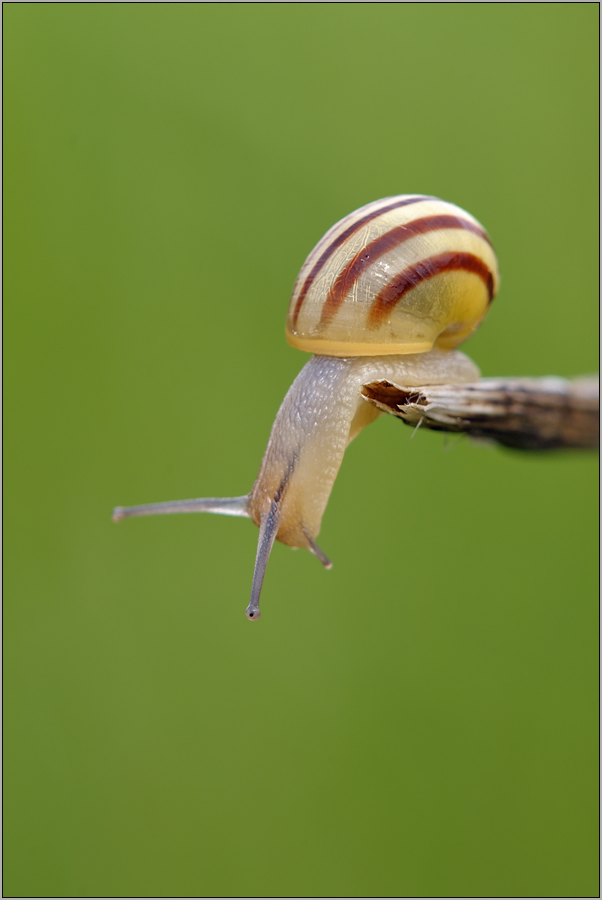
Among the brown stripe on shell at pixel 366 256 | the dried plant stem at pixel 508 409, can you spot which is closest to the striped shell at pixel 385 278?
the brown stripe on shell at pixel 366 256

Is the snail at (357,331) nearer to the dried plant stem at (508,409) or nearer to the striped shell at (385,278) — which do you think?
the striped shell at (385,278)

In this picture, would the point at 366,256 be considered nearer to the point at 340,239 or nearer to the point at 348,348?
the point at 340,239

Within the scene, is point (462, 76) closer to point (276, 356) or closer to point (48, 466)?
point (276, 356)

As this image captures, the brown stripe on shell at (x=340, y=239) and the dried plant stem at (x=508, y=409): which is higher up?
the brown stripe on shell at (x=340, y=239)

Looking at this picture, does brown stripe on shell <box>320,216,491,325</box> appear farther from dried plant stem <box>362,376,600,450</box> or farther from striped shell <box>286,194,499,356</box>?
dried plant stem <box>362,376,600,450</box>

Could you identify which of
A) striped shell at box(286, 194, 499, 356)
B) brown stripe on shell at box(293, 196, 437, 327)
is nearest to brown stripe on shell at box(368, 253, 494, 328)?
striped shell at box(286, 194, 499, 356)

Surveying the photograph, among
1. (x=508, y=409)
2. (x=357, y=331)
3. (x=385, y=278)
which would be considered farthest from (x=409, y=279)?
(x=508, y=409)

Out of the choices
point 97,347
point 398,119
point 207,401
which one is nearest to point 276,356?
point 207,401
